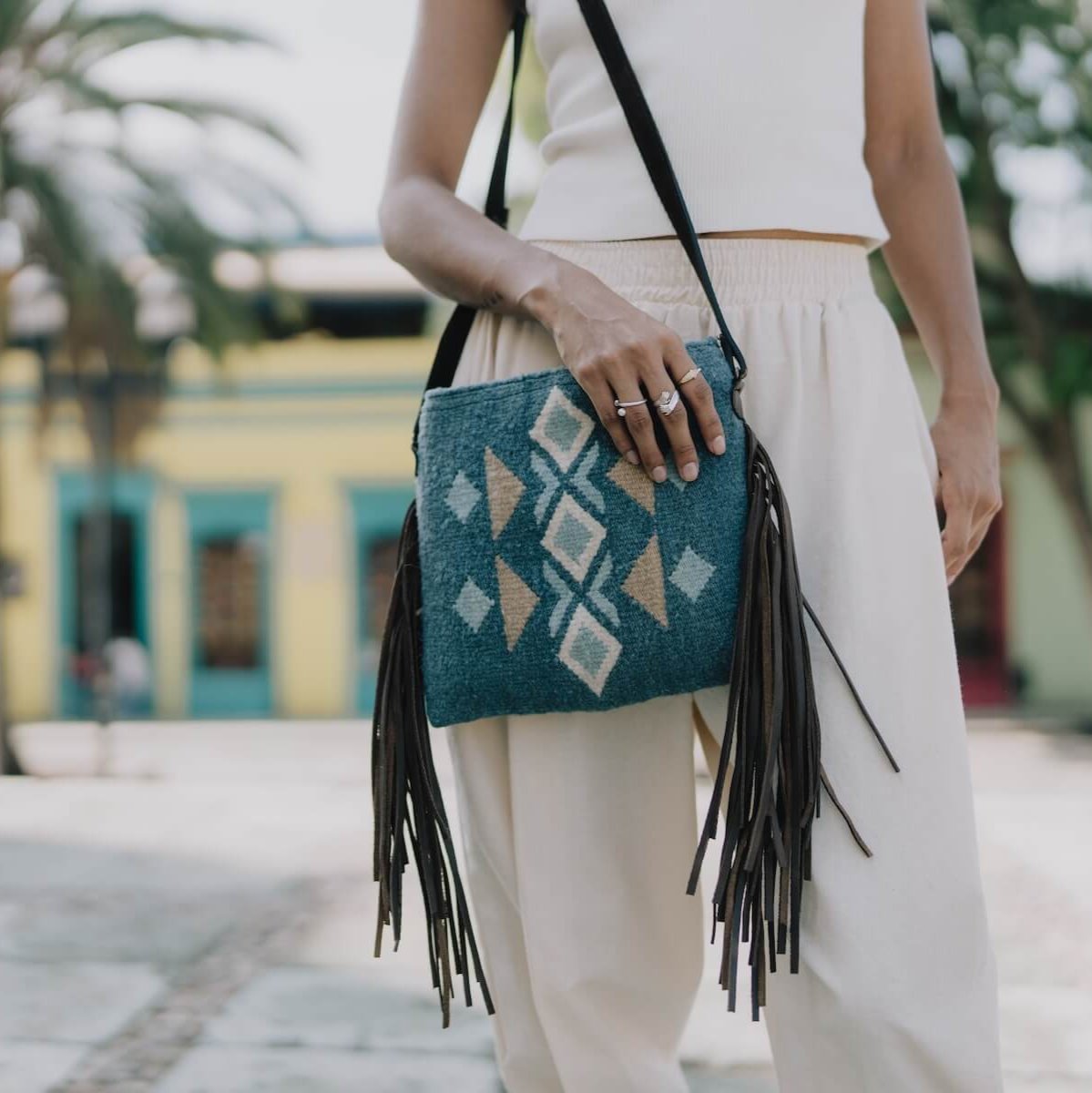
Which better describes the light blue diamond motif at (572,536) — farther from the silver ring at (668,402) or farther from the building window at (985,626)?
the building window at (985,626)

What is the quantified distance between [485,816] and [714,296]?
0.49 metres

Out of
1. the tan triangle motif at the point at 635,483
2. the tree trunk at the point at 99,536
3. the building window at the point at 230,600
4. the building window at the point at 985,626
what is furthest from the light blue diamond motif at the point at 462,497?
the building window at the point at 230,600

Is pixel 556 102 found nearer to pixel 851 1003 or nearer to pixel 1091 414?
pixel 851 1003

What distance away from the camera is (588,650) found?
0.96m

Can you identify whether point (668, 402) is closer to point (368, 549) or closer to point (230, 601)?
point (368, 549)

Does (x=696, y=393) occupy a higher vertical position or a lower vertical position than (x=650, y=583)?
higher

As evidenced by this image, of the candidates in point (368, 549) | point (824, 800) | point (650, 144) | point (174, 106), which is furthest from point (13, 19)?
point (824, 800)

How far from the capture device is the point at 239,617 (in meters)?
14.9

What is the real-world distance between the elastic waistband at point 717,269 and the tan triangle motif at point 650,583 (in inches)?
9.0

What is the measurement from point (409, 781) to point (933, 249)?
715 mm

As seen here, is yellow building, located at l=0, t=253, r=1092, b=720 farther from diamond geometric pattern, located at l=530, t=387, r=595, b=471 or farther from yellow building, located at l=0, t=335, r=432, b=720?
diamond geometric pattern, located at l=530, t=387, r=595, b=471

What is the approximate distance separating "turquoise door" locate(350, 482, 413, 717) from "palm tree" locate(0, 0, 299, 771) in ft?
14.7

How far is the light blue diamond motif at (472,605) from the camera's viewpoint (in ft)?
3.24

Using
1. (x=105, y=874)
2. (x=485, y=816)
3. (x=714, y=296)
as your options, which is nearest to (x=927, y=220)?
(x=714, y=296)
